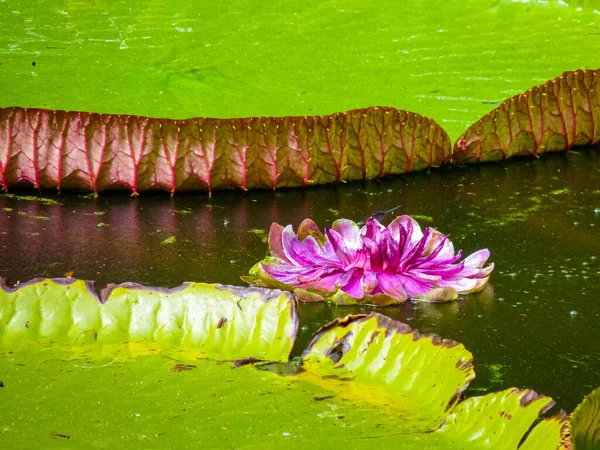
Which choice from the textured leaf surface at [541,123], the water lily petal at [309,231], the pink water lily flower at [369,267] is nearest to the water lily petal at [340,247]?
the pink water lily flower at [369,267]

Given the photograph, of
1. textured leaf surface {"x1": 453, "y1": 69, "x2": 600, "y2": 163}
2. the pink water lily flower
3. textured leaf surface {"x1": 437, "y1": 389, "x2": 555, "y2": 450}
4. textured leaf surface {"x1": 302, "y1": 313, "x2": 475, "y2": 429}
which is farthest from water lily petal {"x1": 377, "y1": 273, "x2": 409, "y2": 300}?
textured leaf surface {"x1": 453, "y1": 69, "x2": 600, "y2": 163}

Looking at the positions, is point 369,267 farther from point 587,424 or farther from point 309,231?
point 587,424

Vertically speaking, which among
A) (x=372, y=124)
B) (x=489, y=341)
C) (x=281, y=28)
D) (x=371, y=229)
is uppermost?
(x=281, y=28)

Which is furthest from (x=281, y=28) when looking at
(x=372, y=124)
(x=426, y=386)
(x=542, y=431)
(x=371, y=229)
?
(x=542, y=431)

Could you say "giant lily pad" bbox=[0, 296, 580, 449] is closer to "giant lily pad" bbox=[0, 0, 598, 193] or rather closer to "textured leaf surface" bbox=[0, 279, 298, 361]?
"textured leaf surface" bbox=[0, 279, 298, 361]

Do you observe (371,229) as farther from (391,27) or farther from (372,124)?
(391,27)

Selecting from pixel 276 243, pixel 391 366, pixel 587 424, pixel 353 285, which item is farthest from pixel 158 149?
pixel 587 424
